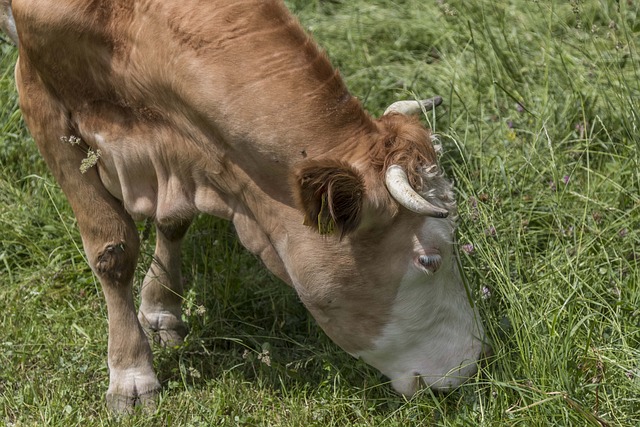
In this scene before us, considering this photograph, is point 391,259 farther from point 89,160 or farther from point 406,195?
point 89,160

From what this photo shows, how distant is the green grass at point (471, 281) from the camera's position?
4219 mm

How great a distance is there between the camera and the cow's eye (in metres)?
3.99

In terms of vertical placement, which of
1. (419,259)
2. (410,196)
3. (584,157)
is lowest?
(584,157)

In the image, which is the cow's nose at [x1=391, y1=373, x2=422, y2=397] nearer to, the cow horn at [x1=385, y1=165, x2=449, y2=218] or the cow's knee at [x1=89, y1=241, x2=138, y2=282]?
the cow horn at [x1=385, y1=165, x2=449, y2=218]

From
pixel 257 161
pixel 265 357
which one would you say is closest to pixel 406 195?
pixel 257 161

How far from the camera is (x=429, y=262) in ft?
13.1

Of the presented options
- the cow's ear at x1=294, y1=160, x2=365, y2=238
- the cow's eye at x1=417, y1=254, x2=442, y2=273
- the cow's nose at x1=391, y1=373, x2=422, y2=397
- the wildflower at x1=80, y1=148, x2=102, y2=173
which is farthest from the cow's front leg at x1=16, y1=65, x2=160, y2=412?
the cow's eye at x1=417, y1=254, x2=442, y2=273

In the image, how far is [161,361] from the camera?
5016 millimetres

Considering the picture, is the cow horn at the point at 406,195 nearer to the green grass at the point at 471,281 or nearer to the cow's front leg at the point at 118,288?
the green grass at the point at 471,281

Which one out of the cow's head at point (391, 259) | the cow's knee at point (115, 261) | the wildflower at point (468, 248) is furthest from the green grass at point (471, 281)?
the cow's knee at point (115, 261)

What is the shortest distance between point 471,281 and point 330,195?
45.9 inches

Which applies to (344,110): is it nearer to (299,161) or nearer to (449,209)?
(299,161)

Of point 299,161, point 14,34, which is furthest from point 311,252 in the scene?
point 14,34

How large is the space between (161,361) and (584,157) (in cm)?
258
